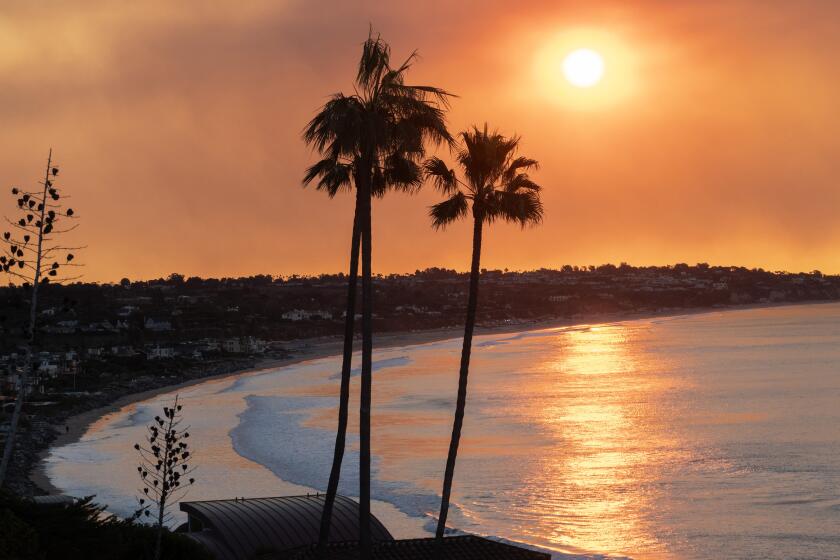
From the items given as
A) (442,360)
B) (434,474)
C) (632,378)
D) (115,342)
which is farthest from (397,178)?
(115,342)

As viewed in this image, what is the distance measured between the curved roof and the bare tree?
1.14 metres

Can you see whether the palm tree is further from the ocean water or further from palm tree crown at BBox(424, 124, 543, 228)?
the ocean water

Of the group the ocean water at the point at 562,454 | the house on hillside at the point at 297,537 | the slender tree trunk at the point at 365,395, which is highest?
the slender tree trunk at the point at 365,395

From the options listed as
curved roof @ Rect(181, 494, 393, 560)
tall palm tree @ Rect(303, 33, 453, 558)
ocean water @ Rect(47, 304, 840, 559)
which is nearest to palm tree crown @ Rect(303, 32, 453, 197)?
tall palm tree @ Rect(303, 33, 453, 558)

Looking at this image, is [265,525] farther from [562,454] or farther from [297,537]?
[562,454]

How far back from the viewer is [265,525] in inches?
1197

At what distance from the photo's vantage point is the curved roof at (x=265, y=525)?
1162 inches

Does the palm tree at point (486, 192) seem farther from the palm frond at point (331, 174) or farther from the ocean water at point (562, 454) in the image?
the ocean water at point (562, 454)

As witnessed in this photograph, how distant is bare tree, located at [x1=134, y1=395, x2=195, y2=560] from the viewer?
21875 mm

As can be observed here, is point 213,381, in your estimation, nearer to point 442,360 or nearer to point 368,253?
point 442,360

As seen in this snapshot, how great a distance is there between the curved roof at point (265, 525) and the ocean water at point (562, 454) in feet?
36.8

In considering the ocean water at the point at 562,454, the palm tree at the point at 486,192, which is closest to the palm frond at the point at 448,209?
the palm tree at the point at 486,192

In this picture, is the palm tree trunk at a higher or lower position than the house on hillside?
higher

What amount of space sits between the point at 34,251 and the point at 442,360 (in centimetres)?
13496
